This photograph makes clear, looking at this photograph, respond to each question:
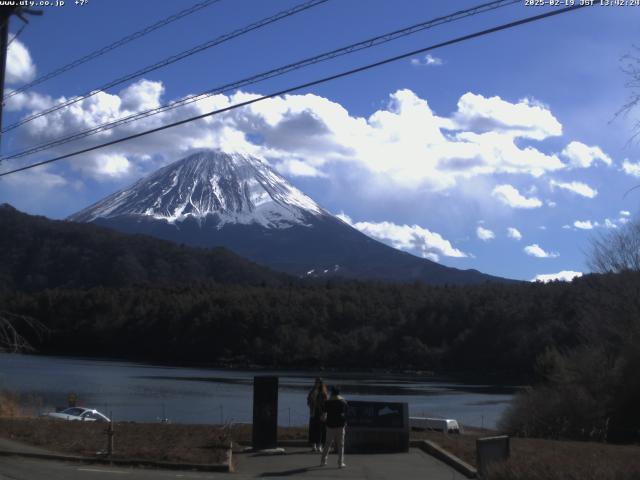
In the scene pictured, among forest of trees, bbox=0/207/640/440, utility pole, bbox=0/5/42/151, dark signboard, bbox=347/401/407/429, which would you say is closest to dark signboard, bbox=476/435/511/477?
dark signboard, bbox=347/401/407/429

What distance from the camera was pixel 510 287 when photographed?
12069 centimetres

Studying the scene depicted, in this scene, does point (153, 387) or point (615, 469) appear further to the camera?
point (153, 387)

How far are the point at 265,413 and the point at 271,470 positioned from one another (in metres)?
1.96

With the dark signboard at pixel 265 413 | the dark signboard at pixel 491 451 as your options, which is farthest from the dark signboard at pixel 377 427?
the dark signboard at pixel 491 451

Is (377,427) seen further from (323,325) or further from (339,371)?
(323,325)

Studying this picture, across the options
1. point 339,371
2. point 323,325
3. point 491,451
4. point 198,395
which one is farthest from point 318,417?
point 323,325

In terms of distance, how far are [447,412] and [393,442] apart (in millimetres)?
32595

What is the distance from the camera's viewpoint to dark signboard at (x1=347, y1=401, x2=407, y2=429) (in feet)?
56.1

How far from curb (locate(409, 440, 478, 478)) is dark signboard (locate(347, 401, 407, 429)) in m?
0.79

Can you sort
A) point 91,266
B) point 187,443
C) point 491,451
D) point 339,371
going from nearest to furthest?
point 491,451, point 187,443, point 339,371, point 91,266

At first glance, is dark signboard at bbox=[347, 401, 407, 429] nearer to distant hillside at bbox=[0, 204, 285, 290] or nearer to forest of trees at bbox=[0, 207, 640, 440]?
forest of trees at bbox=[0, 207, 640, 440]

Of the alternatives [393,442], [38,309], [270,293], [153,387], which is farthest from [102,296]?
[393,442]

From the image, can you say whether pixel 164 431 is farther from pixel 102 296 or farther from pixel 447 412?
pixel 102 296

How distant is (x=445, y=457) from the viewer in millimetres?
16484
